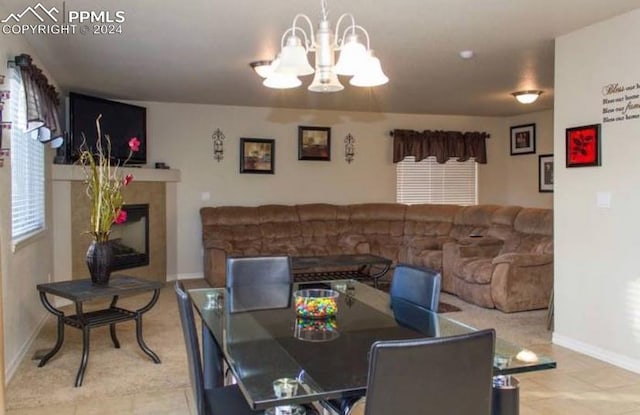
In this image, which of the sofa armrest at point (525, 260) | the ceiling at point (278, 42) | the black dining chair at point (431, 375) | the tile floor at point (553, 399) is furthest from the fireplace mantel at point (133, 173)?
the black dining chair at point (431, 375)

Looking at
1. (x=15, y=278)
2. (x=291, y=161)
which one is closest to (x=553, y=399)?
(x=15, y=278)

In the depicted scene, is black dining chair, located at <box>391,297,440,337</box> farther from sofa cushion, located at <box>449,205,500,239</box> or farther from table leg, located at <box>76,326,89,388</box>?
sofa cushion, located at <box>449,205,500,239</box>

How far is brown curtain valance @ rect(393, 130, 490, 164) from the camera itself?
8.04 m

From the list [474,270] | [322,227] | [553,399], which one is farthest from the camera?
[322,227]

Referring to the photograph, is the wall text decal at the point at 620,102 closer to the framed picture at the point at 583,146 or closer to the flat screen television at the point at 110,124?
the framed picture at the point at 583,146

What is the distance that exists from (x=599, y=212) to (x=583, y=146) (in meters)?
0.51

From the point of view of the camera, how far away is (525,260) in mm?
5273

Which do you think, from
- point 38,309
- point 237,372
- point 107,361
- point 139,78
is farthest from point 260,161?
point 237,372

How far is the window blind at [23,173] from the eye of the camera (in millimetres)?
3879

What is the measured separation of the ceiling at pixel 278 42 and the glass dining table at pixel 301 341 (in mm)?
1894

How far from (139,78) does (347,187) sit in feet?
11.8

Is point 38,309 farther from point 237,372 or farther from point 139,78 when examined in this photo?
point 237,372

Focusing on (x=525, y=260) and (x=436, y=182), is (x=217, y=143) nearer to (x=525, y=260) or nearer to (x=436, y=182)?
(x=436, y=182)

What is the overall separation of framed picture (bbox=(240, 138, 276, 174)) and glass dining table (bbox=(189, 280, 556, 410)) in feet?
15.0
